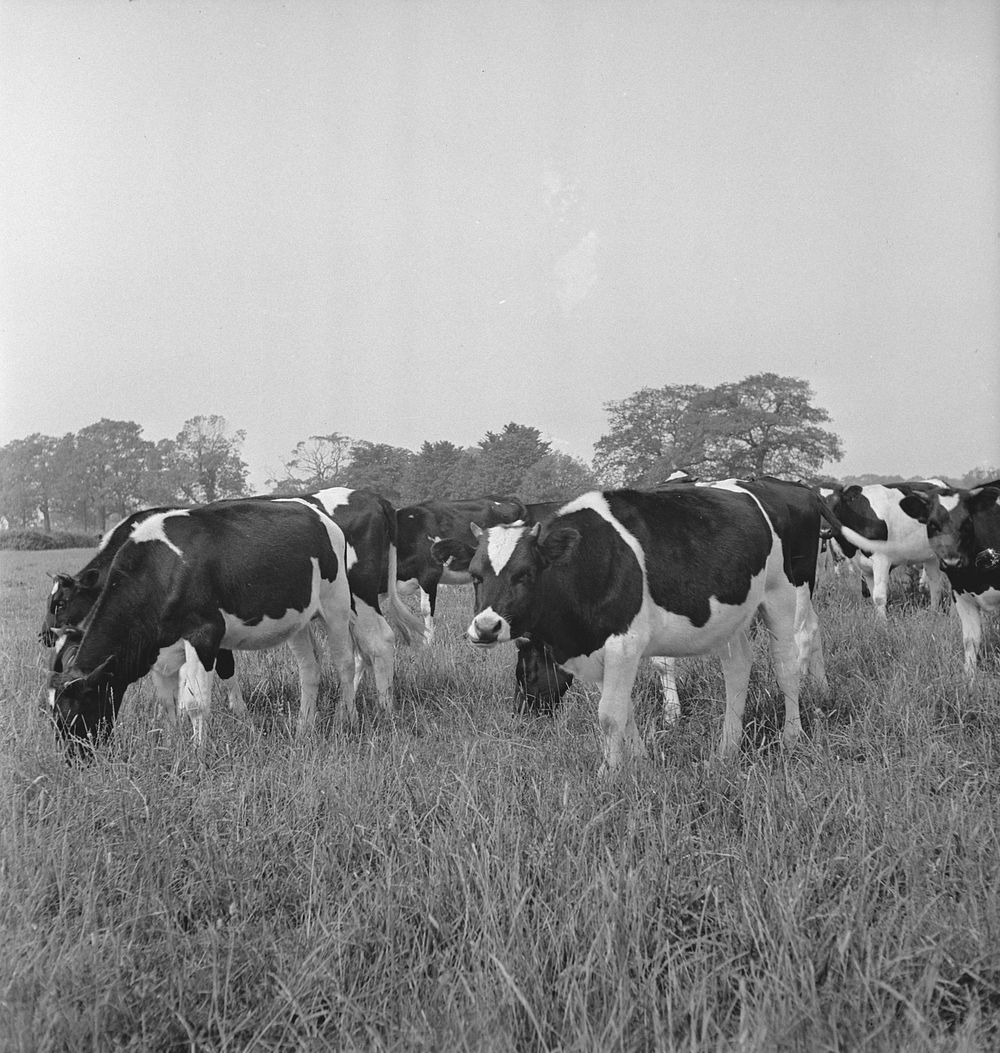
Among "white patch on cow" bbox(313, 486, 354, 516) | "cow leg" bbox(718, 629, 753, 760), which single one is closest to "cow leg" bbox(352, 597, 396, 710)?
"white patch on cow" bbox(313, 486, 354, 516)

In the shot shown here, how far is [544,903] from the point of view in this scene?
10.7ft

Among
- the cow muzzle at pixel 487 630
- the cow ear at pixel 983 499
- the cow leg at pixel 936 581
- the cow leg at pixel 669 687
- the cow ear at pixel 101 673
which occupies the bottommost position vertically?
the cow leg at pixel 936 581

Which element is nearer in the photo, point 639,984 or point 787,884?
point 639,984

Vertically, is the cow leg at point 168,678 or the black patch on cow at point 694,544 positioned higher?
the black patch on cow at point 694,544

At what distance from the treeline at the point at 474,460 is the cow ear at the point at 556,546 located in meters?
15.2

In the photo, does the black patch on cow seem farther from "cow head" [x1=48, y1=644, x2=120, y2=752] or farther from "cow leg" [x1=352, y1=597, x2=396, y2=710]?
"cow head" [x1=48, y1=644, x2=120, y2=752]

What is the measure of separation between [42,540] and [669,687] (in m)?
34.3

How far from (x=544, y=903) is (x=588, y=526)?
9.10 feet

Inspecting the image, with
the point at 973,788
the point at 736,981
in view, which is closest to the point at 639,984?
the point at 736,981

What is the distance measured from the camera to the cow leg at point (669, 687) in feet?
21.1

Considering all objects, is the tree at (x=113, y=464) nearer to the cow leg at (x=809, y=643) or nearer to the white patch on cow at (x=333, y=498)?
the white patch on cow at (x=333, y=498)

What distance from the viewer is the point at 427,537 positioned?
1466 cm

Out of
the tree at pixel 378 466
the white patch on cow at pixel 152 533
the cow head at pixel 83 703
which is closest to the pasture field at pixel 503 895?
the cow head at pixel 83 703

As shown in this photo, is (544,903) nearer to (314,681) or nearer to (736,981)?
(736,981)
